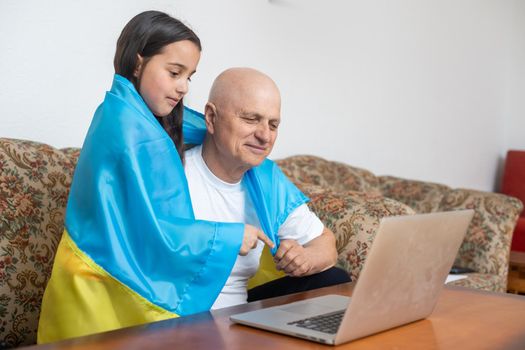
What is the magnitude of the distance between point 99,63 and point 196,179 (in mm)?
798

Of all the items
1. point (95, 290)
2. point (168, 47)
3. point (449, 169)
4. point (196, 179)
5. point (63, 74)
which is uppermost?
point (168, 47)

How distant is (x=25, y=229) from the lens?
184 cm

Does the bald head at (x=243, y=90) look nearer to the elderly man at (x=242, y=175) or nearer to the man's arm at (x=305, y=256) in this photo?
the elderly man at (x=242, y=175)

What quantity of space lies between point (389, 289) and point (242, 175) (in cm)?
77

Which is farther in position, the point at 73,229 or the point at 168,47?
the point at 168,47

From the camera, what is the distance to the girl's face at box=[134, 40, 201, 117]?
1608mm

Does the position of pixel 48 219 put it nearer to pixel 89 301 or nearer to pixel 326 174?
pixel 89 301

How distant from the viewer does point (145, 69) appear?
5.32ft

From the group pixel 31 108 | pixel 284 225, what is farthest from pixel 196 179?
pixel 31 108

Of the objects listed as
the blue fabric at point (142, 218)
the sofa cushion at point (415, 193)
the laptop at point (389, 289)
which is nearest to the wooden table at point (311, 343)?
the laptop at point (389, 289)

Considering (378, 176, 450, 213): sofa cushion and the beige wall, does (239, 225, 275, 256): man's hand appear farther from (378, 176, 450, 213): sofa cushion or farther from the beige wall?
(378, 176, 450, 213): sofa cushion

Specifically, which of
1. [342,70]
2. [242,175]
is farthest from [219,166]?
[342,70]

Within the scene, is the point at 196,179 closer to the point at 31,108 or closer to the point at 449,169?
the point at 31,108

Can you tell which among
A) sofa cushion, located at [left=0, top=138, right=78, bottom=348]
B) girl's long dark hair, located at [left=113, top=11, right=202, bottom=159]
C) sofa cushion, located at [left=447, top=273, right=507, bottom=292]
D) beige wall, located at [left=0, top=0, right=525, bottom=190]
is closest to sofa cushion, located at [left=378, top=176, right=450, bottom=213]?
beige wall, located at [left=0, top=0, right=525, bottom=190]
